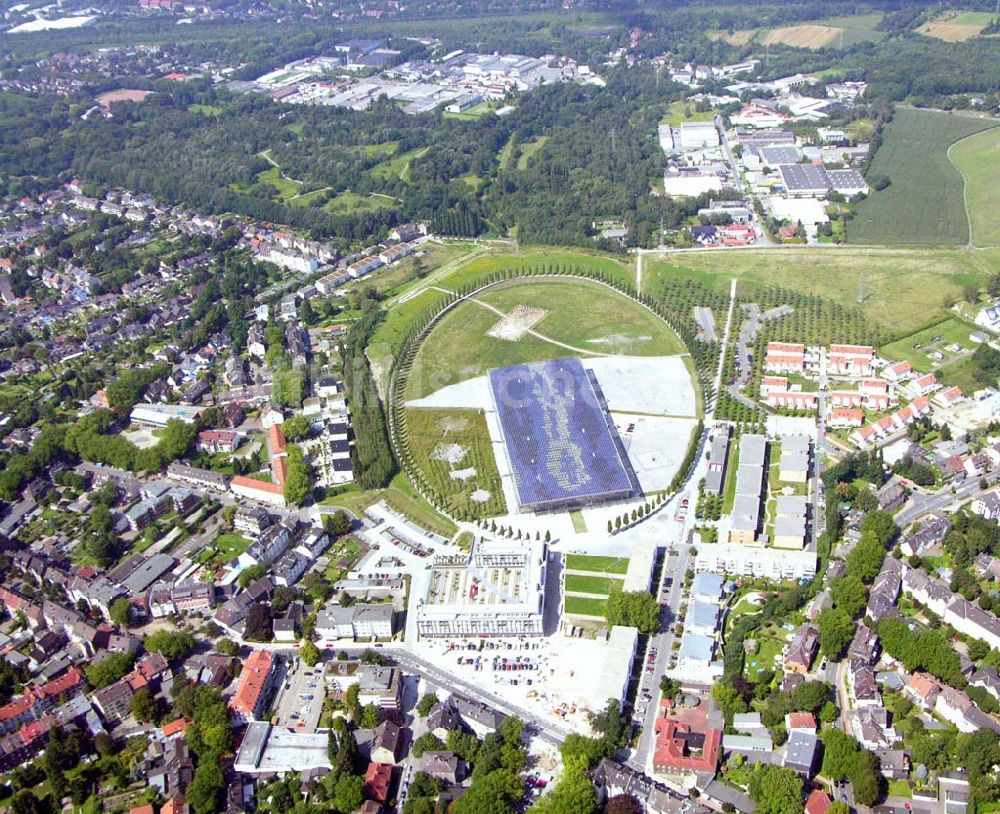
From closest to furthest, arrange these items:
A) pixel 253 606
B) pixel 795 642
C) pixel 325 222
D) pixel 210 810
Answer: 1. pixel 210 810
2. pixel 795 642
3. pixel 253 606
4. pixel 325 222

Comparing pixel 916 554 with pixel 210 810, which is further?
pixel 916 554

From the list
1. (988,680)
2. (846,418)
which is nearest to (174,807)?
(988,680)

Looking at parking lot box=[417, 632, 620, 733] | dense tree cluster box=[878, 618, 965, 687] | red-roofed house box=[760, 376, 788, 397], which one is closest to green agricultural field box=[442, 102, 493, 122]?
red-roofed house box=[760, 376, 788, 397]

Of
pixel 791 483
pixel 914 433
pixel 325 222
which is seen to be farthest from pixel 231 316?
pixel 914 433

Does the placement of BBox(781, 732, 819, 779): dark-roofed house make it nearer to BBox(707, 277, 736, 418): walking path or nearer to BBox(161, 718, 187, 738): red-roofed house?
BBox(161, 718, 187, 738): red-roofed house

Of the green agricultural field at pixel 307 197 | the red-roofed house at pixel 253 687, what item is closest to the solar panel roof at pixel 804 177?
the green agricultural field at pixel 307 197

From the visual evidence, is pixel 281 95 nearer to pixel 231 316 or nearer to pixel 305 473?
pixel 231 316
